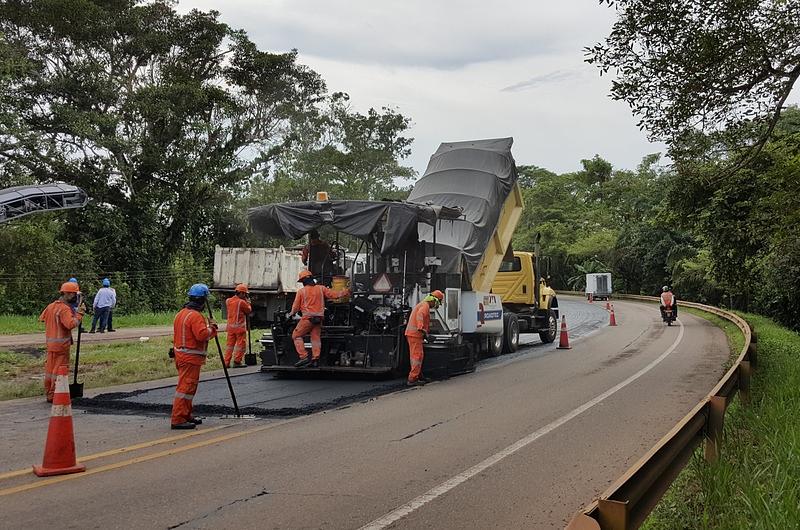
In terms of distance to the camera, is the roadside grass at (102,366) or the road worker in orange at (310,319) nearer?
the road worker in orange at (310,319)

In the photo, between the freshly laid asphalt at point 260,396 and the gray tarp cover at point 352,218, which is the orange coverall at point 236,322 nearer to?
the freshly laid asphalt at point 260,396

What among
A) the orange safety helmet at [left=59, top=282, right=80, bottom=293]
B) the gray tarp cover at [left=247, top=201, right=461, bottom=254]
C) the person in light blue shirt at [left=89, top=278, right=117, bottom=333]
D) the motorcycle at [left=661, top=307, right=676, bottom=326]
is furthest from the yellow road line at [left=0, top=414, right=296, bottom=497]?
the motorcycle at [left=661, top=307, right=676, bottom=326]

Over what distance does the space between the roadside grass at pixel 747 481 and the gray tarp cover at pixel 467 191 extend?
261 inches

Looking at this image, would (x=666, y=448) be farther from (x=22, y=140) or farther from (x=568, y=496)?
(x=22, y=140)

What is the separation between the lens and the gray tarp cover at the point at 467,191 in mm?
13539

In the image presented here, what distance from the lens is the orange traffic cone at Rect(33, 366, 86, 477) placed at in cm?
590

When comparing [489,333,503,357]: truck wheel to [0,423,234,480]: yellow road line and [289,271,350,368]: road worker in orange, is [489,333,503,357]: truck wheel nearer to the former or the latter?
[289,271,350,368]: road worker in orange

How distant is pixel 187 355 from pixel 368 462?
262 centimetres

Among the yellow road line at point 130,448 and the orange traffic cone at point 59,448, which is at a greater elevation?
the orange traffic cone at point 59,448

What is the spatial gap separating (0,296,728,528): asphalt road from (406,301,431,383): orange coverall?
2.06ft

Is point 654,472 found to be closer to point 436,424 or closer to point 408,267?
point 436,424

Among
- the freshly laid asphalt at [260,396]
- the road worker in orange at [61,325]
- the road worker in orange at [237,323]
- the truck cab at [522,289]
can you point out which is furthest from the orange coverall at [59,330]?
the truck cab at [522,289]

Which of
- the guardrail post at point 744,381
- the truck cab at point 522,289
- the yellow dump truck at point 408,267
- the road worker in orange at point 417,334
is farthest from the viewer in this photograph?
the truck cab at point 522,289

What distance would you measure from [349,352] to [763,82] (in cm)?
779
